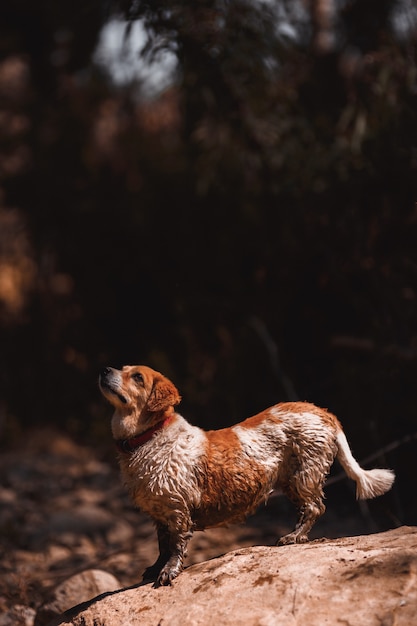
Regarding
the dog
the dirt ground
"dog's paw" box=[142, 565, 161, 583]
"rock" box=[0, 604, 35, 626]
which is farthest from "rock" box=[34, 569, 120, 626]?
the dog

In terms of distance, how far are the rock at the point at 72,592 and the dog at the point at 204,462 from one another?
3.51 feet

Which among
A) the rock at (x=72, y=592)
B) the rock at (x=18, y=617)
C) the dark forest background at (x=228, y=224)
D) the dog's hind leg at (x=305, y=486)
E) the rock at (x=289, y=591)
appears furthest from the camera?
the dark forest background at (x=228, y=224)

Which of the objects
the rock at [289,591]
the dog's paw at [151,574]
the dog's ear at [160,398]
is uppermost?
the dog's ear at [160,398]

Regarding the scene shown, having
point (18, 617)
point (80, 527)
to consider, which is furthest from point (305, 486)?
point (80, 527)

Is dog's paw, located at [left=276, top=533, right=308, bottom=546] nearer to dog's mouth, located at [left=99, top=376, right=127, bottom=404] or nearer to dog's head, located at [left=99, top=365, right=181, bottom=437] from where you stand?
dog's head, located at [left=99, top=365, right=181, bottom=437]

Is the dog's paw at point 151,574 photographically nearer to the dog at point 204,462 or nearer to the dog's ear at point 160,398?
the dog at point 204,462

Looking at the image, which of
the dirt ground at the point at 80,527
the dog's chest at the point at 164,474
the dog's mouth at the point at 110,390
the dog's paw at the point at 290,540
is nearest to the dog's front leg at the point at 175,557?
the dog's chest at the point at 164,474

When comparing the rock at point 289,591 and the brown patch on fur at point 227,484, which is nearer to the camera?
the rock at point 289,591

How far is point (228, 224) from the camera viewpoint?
28.4 feet

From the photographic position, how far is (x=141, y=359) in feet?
28.5

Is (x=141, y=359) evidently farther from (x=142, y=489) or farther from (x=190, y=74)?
(x=142, y=489)

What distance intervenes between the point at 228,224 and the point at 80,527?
12.6ft

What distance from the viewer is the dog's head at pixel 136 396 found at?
10.8ft

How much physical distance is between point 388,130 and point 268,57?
1.55m
